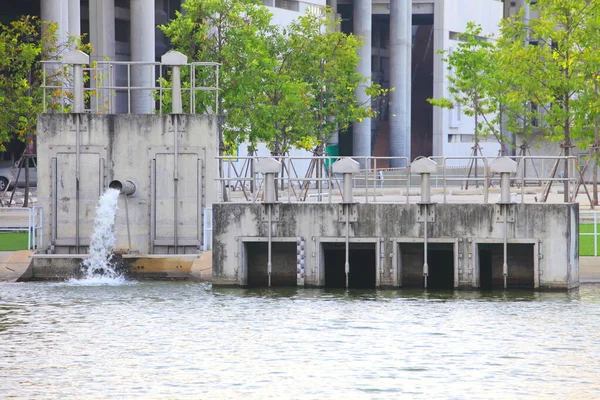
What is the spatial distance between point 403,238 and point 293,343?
825 cm

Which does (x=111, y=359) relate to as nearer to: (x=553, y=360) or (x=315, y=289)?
(x=553, y=360)

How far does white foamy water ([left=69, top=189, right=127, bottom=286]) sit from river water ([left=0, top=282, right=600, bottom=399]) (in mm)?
1521

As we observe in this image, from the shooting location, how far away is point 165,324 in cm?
2805

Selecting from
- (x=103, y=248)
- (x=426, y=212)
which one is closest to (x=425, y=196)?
(x=426, y=212)

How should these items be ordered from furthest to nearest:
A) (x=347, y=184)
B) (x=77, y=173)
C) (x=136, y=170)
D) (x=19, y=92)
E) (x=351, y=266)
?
(x=19, y=92)
(x=77, y=173)
(x=136, y=170)
(x=351, y=266)
(x=347, y=184)

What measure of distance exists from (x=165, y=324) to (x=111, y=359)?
4292 mm

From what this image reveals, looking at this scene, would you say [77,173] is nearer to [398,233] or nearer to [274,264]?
[274,264]

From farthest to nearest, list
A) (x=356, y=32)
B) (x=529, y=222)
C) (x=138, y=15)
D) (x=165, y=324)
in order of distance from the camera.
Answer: (x=356, y=32), (x=138, y=15), (x=529, y=222), (x=165, y=324)

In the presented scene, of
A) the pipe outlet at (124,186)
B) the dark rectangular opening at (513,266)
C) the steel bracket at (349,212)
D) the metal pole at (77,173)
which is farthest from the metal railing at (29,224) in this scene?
the dark rectangular opening at (513,266)

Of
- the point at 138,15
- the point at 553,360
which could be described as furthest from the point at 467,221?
the point at 138,15

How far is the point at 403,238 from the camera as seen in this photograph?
1303 inches

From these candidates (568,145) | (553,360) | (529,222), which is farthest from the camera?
(568,145)

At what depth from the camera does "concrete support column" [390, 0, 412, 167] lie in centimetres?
9456

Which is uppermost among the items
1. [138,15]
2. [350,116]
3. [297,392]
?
[138,15]
